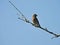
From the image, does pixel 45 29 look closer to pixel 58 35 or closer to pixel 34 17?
pixel 58 35

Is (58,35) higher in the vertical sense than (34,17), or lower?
lower

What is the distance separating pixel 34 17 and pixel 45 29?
469 cm

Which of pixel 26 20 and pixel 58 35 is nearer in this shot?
pixel 58 35

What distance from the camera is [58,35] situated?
5395mm

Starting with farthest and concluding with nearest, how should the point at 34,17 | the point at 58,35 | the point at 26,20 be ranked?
the point at 34,17 < the point at 26,20 < the point at 58,35

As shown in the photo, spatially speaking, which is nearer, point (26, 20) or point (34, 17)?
point (26, 20)

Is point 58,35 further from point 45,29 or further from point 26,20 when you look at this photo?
point 26,20

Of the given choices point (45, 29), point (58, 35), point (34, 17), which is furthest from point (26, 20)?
point (34, 17)

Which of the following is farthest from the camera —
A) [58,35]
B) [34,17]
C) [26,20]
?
[34,17]

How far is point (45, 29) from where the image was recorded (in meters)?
5.63

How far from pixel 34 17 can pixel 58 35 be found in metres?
5.00

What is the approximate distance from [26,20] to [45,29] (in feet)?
2.84

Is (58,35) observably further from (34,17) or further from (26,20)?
(34,17)

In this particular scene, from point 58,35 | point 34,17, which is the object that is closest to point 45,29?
point 58,35
